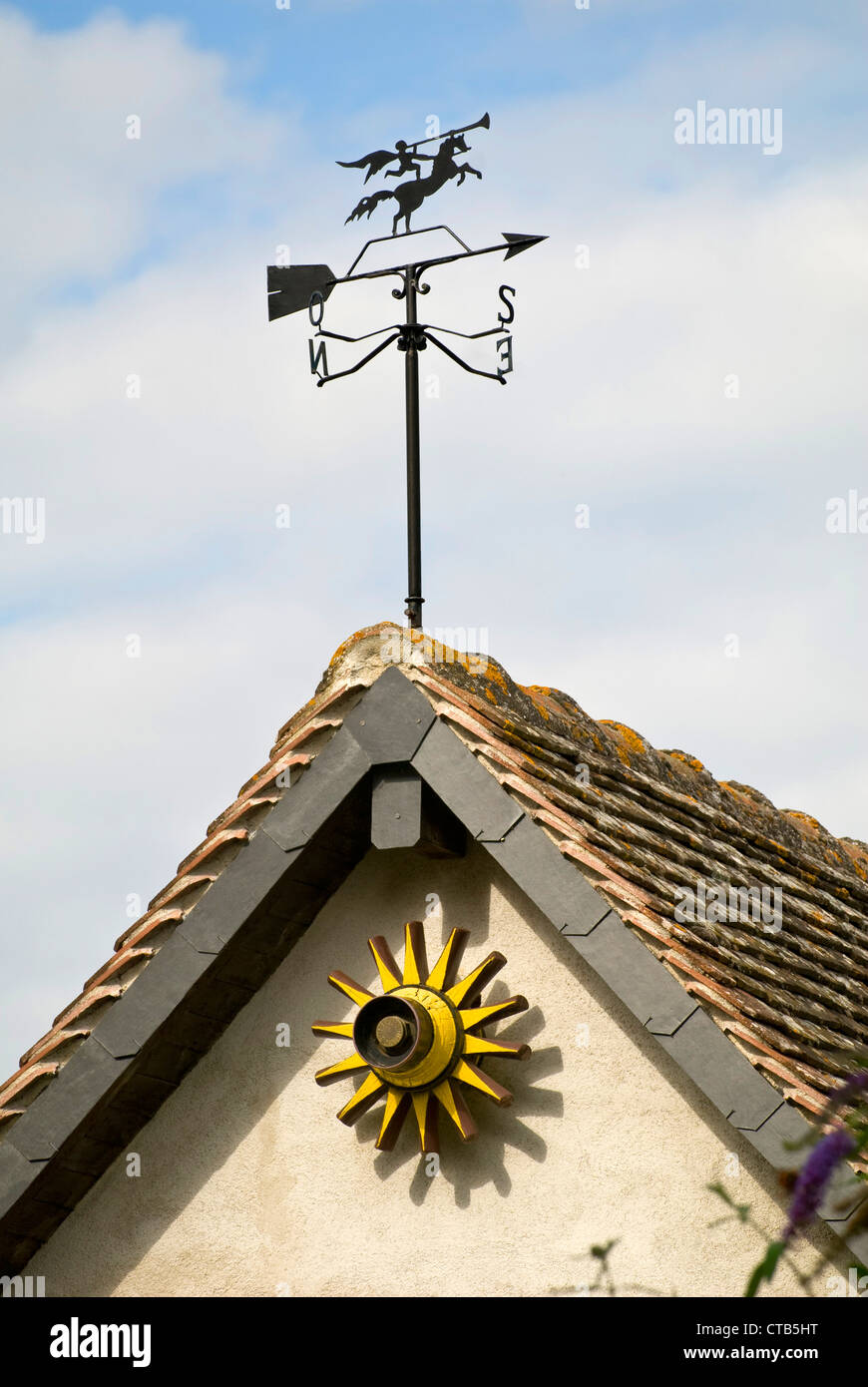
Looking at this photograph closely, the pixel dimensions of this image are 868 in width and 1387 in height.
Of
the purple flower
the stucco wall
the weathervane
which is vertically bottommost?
the stucco wall

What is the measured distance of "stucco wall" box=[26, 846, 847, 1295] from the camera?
4.88 m

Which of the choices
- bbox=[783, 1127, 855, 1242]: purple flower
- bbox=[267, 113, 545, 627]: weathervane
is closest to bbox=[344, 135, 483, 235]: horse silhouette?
bbox=[267, 113, 545, 627]: weathervane

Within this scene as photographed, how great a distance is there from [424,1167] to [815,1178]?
3.93 m

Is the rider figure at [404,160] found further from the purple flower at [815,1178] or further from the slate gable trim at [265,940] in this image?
the purple flower at [815,1178]

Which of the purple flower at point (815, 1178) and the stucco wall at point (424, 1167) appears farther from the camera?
the stucco wall at point (424, 1167)

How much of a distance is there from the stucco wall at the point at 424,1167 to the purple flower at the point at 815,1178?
128 inches

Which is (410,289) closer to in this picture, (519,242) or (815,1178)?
(519,242)

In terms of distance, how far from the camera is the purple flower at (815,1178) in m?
1.47

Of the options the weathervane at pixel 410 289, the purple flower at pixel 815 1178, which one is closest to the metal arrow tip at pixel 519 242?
the weathervane at pixel 410 289

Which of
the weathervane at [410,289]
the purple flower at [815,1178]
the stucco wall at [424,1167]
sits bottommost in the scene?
the stucco wall at [424,1167]

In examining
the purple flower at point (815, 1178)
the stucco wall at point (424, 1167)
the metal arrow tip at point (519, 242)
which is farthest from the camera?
the metal arrow tip at point (519, 242)

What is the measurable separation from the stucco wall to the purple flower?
3239 millimetres

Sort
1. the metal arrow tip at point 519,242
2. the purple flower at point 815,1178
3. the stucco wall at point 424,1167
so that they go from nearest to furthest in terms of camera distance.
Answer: the purple flower at point 815,1178 → the stucco wall at point 424,1167 → the metal arrow tip at point 519,242

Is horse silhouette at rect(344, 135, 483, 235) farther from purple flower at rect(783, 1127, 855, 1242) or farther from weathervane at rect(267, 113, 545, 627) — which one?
purple flower at rect(783, 1127, 855, 1242)
